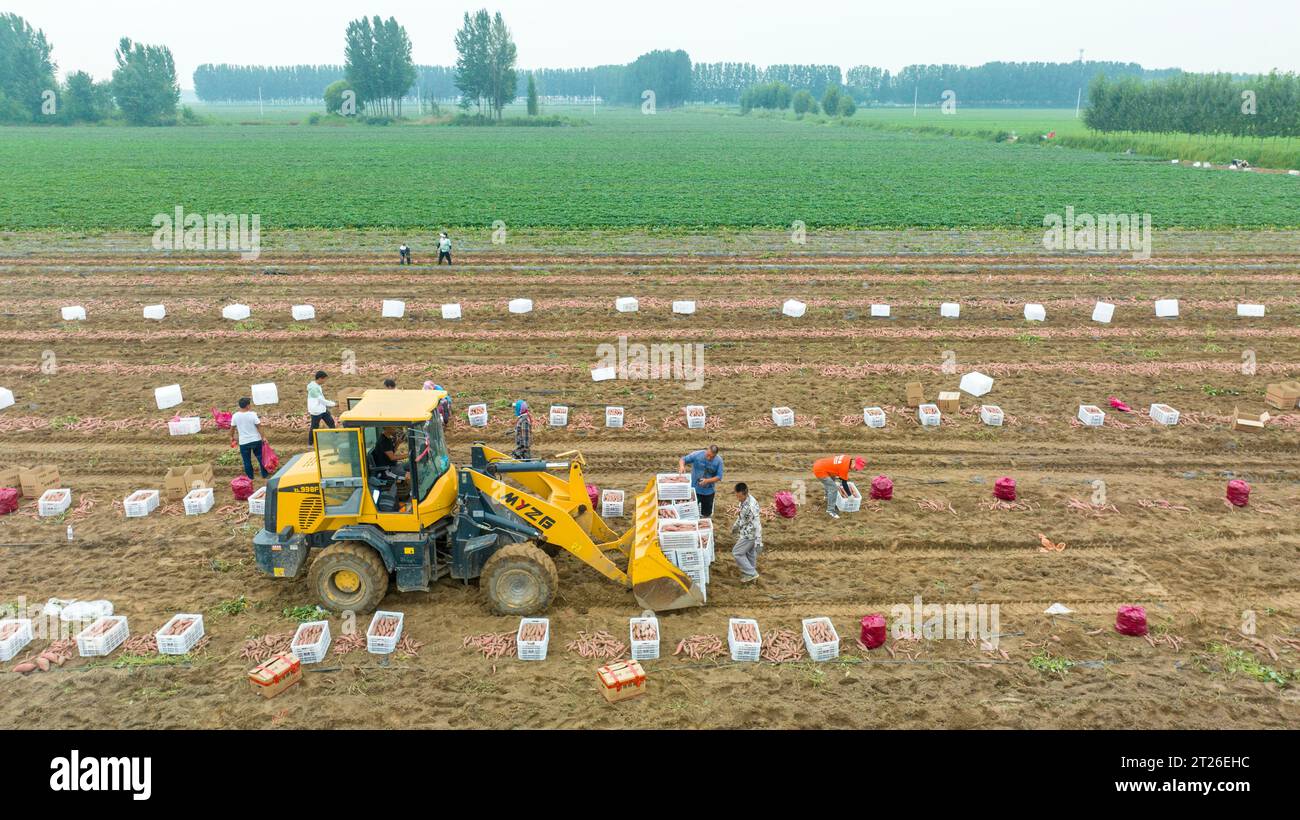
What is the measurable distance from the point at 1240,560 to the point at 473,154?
69.7 metres

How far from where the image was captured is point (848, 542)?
11508 mm

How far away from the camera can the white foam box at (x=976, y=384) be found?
1656cm

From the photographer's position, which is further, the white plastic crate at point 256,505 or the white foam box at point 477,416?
the white foam box at point 477,416

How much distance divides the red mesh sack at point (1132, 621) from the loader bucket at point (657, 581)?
4.58 meters

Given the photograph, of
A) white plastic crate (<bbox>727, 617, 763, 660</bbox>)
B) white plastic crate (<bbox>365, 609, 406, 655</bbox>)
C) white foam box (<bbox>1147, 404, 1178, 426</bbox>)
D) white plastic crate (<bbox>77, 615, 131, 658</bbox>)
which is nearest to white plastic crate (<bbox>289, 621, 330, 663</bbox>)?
white plastic crate (<bbox>365, 609, 406, 655</bbox>)

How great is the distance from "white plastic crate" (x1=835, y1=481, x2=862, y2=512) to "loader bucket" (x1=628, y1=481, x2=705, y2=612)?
3.29m

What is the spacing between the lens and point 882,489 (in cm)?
1257

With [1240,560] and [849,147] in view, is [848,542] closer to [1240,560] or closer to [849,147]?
[1240,560]

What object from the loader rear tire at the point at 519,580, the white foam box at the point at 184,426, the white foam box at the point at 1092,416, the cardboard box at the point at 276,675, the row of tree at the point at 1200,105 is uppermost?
the row of tree at the point at 1200,105

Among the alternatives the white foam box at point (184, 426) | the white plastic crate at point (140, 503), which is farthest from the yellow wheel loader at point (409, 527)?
the white foam box at point (184, 426)

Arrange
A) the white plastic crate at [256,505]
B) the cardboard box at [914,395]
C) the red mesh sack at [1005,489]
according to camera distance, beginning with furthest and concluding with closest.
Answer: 1. the cardboard box at [914,395]
2. the red mesh sack at [1005,489]
3. the white plastic crate at [256,505]

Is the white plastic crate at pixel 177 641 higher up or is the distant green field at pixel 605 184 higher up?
the distant green field at pixel 605 184

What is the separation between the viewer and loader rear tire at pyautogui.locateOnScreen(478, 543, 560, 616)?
31.3 ft

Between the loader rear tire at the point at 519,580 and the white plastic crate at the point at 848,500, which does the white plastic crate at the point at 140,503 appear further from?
the white plastic crate at the point at 848,500
